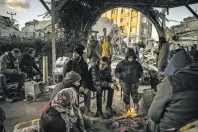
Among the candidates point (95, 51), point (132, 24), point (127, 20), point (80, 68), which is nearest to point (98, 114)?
point (80, 68)

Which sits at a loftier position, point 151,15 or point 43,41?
point 151,15

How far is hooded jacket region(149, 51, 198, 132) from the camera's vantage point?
7.74 ft

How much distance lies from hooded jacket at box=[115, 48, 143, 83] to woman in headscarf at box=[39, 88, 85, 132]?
9.44 feet

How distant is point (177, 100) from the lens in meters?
2.40

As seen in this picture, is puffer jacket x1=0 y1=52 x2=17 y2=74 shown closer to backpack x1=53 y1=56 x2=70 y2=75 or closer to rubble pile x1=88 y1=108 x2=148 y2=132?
backpack x1=53 y1=56 x2=70 y2=75

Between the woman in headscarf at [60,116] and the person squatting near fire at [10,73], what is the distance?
420cm

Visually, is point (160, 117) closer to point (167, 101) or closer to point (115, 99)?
point (167, 101)

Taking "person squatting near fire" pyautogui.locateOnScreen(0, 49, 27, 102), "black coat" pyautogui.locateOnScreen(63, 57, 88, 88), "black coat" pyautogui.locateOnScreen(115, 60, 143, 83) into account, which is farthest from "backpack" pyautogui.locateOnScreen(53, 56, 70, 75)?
"black coat" pyautogui.locateOnScreen(115, 60, 143, 83)

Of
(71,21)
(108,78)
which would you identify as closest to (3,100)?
(108,78)

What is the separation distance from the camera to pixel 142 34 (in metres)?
57.7

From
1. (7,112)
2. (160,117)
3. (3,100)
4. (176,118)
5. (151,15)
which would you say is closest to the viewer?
(176,118)

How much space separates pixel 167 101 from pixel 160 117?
0.93 ft

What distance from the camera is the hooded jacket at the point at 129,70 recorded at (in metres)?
6.23

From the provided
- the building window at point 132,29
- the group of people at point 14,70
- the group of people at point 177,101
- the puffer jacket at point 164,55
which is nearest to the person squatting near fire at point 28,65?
the group of people at point 14,70
